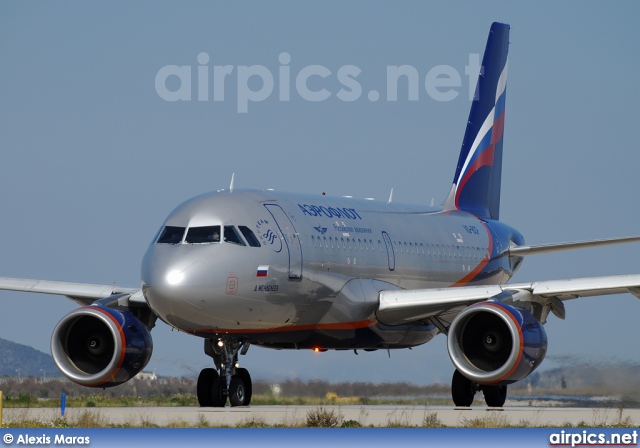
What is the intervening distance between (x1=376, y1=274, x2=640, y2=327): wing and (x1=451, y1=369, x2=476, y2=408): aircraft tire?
1.23 metres

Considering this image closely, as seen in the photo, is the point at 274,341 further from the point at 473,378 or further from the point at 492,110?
the point at 492,110

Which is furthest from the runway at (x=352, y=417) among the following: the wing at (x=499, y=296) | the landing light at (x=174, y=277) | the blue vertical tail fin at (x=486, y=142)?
the blue vertical tail fin at (x=486, y=142)

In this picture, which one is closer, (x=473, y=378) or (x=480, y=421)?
(x=480, y=421)

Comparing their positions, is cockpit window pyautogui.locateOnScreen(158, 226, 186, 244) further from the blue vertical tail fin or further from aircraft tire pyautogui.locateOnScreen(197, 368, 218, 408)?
the blue vertical tail fin

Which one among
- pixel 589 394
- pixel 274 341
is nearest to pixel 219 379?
pixel 274 341

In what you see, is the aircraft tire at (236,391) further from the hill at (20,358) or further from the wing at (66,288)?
the hill at (20,358)

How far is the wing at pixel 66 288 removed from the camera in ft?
91.9

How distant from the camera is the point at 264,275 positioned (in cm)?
2470

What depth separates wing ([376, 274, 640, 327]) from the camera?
25.3 meters

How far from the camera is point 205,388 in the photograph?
26.7 metres

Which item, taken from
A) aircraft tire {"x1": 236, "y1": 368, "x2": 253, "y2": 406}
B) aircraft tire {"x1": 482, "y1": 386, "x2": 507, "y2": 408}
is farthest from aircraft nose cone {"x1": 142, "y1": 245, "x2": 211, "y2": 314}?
aircraft tire {"x1": 482, "y1": 386, "x2": 507, "y2": 408}

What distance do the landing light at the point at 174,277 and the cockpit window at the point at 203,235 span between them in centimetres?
92

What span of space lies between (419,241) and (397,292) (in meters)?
3.23

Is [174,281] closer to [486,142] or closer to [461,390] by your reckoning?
[461,390]
